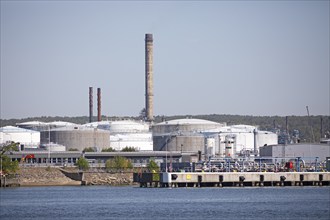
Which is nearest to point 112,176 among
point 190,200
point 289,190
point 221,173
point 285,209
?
point 221,173

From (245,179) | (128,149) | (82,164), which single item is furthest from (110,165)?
(245,179)

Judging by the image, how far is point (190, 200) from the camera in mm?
77938

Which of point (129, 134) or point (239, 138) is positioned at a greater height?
point (129, 134)

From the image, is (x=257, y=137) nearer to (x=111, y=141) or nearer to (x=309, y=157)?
(x=111, y=141)

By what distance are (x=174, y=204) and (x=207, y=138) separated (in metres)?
83.7

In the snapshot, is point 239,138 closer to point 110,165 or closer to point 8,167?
point 110,165

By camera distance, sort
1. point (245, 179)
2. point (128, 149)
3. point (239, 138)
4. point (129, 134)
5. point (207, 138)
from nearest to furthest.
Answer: point (245, 179) < point (128, 149) < point (207, 138) < point (239, 138) < point (129, 134)

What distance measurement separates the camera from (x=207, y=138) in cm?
15762

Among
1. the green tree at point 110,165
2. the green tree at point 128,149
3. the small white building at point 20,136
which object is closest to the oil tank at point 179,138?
the green tree at point 128,149

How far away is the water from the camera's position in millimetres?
65188

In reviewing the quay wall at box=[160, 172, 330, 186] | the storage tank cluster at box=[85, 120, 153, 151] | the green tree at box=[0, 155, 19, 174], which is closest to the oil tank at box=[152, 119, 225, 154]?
the storage tank cluster at box=[85, 120, 153, 151]

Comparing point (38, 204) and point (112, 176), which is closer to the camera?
point (38, 204)

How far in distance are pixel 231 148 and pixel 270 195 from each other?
6421 centimetres

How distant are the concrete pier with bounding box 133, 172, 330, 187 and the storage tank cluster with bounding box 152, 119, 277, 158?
4648 cm
